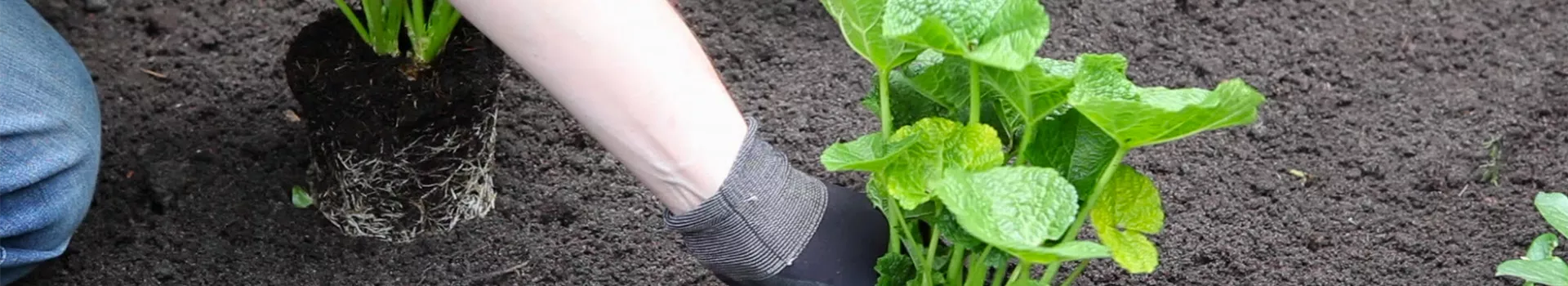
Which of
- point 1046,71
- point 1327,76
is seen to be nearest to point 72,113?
point 1046,71

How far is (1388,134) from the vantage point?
1270 millimetres

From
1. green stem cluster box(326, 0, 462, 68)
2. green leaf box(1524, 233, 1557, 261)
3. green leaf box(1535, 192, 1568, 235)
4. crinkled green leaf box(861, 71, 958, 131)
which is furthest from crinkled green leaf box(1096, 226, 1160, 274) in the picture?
green stem cluster box(326, 0, 462, 68)

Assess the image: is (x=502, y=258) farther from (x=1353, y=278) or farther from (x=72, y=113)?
(x=1353, y=278)

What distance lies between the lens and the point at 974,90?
1.83 ft

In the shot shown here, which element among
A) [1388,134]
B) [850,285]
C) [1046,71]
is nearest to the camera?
[1046,71]

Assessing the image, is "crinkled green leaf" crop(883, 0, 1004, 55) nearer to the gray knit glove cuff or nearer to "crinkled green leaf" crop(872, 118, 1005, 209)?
"crinkled green leaf" crop(872, 118, 1005, 209)

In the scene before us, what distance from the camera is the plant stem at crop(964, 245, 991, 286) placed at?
1.98 feet

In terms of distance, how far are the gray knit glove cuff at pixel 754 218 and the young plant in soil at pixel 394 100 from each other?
26 cm

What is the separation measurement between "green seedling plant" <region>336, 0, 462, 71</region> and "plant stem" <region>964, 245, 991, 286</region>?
455 millimetres

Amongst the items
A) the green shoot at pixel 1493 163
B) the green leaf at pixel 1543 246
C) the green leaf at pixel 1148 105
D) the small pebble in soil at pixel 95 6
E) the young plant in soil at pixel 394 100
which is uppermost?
the green leaf at pixel 1148 105

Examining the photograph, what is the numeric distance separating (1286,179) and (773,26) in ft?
1.77

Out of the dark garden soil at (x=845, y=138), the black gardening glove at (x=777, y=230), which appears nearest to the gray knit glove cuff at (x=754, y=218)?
the black gardening glove at (x=777, y=230)

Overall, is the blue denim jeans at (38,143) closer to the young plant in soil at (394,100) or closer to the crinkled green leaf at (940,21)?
the young plant in soil at (394,100)

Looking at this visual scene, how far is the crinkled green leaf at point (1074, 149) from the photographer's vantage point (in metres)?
0.59
